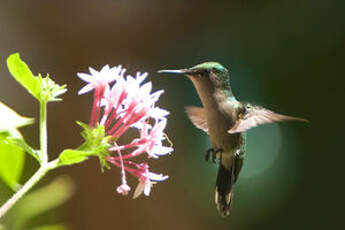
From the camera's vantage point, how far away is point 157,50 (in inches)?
103

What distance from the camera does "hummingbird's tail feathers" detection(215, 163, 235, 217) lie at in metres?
0.91

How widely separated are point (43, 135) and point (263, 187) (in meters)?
2.39

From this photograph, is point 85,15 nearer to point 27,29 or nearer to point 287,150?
point 27,29

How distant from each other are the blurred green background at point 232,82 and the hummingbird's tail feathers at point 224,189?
1.37m

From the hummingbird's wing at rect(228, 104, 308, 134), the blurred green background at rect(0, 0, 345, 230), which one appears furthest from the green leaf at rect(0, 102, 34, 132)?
the blurred green background at rect(0, 0, 345, 230)

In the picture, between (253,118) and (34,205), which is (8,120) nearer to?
(34,205)

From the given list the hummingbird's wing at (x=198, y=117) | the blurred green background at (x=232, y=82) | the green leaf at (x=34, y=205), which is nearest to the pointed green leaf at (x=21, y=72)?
the green leaf at (x=34, y=205)

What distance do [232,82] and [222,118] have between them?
1.60 meters

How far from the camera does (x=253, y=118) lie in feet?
2.67

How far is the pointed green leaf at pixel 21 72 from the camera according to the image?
1.49 ft

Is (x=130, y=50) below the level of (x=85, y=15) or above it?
below

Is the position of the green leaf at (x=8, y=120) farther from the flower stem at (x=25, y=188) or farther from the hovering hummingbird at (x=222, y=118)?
the hovering hummingbird at (x=222, y=118)

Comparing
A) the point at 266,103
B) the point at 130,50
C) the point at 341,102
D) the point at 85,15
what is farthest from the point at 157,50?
the point at 341,102

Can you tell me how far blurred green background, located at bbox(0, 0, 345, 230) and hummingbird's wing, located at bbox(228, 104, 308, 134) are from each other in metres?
1.45
